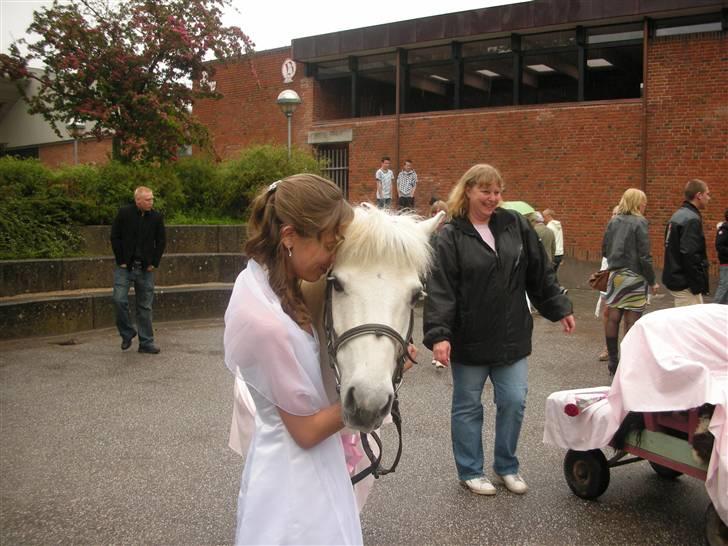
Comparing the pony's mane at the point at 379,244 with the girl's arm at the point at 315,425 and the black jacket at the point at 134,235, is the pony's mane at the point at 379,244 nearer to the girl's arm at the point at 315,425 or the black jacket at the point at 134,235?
the girl's arm at the point at 315,425

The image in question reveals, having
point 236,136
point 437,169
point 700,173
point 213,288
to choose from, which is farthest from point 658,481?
point 236,136

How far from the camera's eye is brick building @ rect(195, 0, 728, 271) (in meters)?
17.1

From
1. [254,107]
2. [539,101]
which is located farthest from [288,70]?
[539,101]

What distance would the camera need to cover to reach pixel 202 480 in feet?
15.5

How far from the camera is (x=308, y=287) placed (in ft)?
7.50

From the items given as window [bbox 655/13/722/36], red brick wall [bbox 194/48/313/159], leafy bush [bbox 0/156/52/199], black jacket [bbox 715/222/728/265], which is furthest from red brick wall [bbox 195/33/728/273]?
black jacket [bbox 715/222/728/265]

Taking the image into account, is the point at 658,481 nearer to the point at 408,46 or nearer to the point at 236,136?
the point at 408,46

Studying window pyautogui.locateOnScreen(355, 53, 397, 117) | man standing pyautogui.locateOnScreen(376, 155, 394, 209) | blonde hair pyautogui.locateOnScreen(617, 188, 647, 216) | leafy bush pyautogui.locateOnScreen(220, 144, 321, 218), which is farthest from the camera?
window pyautogui.locateOnScreen(355, 53, 397, 117)

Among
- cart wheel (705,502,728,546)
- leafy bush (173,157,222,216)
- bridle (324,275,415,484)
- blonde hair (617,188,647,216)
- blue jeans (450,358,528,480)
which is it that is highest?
leafy bush (173,157,222,216)

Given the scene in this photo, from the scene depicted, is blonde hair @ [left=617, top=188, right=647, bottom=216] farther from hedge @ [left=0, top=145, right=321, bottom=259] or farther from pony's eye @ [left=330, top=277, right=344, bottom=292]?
hedge @ [left=0, top=145, right=321, bottom=259]

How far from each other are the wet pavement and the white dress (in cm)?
207

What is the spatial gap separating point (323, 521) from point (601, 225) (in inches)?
689

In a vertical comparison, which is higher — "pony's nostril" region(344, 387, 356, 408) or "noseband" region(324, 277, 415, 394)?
"noseband" region(324, 277, 415, 394)

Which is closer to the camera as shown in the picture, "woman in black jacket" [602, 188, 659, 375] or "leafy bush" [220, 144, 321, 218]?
"woman in black jacket" [602, 188, 659, 375]
